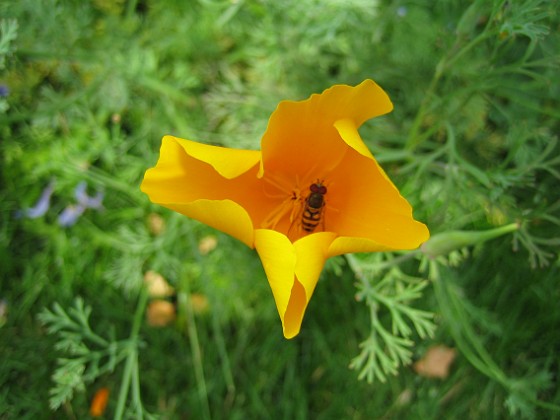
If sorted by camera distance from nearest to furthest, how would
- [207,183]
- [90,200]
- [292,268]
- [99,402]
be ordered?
[292,268]
[207,183]
[99,402]
[90,200]

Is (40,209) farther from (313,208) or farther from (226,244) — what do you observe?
(313,208)

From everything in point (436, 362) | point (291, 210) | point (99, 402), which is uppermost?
point (291, 210)

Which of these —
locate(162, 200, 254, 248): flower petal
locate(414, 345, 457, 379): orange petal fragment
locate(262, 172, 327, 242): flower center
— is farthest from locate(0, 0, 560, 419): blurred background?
locate(162, 200, 254, 248): flower petal

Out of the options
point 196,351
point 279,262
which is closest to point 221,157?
point 279,262

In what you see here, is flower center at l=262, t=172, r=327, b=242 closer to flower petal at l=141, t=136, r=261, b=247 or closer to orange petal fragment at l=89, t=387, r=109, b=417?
flower petal at l=141, t=136, r=261, b=247

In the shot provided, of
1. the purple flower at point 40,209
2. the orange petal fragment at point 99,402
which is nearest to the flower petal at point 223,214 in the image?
the orange petal fragment at point 99,402

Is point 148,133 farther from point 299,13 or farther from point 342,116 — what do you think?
point 342,116

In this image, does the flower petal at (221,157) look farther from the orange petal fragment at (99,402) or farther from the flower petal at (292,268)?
the orange petal fragment at (99,402)
